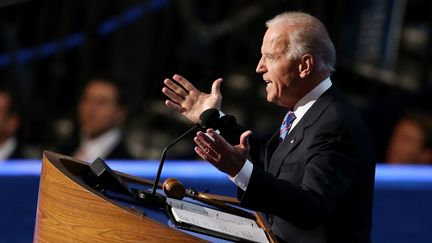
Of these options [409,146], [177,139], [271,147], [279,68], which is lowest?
[409,146]

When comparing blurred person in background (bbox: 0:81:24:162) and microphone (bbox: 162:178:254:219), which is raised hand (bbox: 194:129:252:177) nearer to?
microphone (bbox: 162:178:254:219)

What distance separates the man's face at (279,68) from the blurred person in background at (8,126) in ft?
9.67

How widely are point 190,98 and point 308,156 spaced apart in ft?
2.00

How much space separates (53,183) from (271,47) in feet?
2.36

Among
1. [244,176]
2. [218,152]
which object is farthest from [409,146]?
[218,152]

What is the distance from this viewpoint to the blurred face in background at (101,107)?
5.80 m

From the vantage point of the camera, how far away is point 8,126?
240 inches

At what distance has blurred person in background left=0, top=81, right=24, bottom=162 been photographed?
19.8ft

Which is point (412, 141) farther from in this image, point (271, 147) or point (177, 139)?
point (177, 139)

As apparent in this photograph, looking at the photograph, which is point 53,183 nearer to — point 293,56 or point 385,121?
point 293,56

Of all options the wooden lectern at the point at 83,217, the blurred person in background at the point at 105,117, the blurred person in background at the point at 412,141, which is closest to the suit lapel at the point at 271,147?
the wooden lectern at the point at 83,217

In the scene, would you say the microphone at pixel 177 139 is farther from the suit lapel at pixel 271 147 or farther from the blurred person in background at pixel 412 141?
the blurred person in background at pixel 412 141

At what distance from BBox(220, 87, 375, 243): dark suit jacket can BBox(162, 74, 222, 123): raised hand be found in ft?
0.99

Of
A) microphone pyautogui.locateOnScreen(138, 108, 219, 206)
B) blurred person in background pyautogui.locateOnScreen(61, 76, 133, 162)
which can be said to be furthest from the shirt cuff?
blurred person in background pyautogui.locateOnScreen(61, 76, 133, 162)
